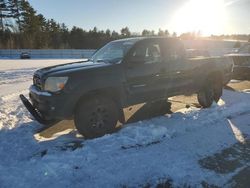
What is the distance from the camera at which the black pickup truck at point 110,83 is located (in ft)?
19.0

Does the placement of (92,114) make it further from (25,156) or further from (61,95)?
(25,156)

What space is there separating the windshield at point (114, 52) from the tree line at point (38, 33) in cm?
4598

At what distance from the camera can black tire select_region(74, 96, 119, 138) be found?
5.91 meters

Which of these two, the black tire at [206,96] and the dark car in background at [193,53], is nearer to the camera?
the dark car in background at [193,53]

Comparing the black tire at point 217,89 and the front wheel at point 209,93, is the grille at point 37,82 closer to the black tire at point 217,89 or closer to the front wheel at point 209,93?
the front wheel at point 209,93

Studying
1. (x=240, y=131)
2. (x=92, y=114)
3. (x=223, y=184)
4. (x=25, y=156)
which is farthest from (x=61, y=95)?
(x=240, y=131)

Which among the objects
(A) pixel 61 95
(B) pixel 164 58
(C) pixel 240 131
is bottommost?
(C) pixel 240 131

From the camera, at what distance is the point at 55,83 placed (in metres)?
5.80

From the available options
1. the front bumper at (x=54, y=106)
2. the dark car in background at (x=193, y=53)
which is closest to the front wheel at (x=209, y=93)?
the dark car in background at (x=193, y=53)

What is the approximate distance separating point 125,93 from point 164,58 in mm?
1382

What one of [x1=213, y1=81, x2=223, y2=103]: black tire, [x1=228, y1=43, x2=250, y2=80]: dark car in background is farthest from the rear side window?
[x1=228, y1=43, x2=250, y2=80]: dark car in background

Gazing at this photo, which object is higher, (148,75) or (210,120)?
(148,75)

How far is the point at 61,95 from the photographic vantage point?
5.67m

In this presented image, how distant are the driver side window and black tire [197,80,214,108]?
1991 millimetres
